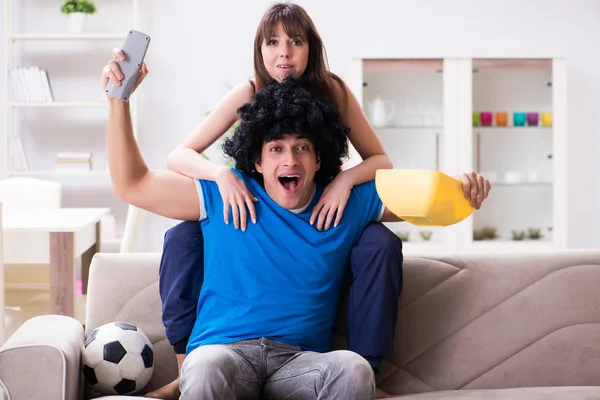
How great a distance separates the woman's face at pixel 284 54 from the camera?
224 cm

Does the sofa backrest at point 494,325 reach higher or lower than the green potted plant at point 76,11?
lower

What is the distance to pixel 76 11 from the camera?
5.25m

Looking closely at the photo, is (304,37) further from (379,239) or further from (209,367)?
(209,367)

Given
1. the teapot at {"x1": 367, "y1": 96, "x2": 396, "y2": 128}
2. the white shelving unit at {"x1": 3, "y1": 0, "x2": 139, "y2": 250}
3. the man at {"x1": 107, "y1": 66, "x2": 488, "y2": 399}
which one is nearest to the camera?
the man at {"x1": 107, "y1": 66, "x2": 488, "y2": 399}

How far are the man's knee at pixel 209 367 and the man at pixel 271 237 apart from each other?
25mm

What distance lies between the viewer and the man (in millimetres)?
1868

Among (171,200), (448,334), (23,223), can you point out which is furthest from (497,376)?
(23,223)

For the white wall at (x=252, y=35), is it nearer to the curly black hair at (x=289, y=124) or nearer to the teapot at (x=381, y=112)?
the teapot at (x=381, y=112)

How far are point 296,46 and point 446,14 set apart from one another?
142 inches

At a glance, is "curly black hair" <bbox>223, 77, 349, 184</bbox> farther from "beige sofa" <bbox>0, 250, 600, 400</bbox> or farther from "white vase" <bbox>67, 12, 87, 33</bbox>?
"white vase" <bbox>67, 12, 87, 33</bbox>

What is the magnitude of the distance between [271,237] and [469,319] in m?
0.61

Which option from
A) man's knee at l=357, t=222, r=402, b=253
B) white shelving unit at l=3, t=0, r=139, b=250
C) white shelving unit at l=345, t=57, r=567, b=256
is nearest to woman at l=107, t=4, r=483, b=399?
man's knee at l=357, t=222, r=402, b=253

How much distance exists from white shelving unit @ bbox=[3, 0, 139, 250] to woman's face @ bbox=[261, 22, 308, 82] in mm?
3129

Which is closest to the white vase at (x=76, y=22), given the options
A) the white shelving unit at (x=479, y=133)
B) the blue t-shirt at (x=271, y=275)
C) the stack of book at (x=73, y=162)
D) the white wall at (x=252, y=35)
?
the white wall at (x=252, y=35)
